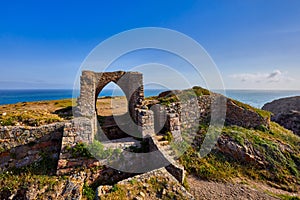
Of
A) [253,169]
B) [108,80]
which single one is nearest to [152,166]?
[253,169]

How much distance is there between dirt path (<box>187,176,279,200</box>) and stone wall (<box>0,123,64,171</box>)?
719 centimetres

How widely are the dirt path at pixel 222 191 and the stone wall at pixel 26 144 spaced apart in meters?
7.19

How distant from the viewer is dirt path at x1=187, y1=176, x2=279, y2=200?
737cm

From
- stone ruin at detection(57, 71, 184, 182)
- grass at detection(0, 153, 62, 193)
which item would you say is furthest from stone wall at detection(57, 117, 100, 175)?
grass at detection(0, 153, 62, 193)

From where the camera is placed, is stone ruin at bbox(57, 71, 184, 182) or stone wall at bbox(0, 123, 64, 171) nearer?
stone wall at bbox(0, 123, 64, 171)

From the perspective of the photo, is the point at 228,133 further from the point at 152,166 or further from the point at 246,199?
the point at 152,166

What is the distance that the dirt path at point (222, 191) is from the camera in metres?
7.37

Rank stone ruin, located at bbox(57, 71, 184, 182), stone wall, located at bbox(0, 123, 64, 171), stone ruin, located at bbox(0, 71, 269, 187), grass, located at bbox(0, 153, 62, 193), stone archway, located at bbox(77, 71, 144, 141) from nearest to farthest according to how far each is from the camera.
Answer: grass, located at bbox(0, 153, 62, 193) → stone wall, located at bbox(0, 123, 64, 171) → stone ruin, located at bbox(0, 71, 269, 187) → stone ruin, located at bbox(57, 71, 184, 182) → stone archway, located at bbox(77, 71, 144, 141)

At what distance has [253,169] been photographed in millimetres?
9555

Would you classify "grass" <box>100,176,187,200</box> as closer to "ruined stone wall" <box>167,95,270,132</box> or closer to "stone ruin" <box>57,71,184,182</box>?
"stone ruin" <box>57,71,184,182</box>

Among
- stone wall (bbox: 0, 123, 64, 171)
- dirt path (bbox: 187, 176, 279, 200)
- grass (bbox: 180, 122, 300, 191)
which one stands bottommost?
dirt path (bbox: 187, 176, 279, 200)

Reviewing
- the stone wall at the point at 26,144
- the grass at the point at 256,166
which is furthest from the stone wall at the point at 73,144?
the grass at the point at 256,166

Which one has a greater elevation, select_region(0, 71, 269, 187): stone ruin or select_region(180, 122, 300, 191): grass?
select_region(0, 71, 269, 187): stone ruin

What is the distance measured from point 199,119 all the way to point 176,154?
4.90 meters
